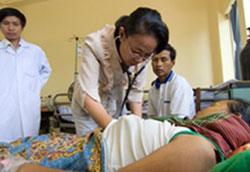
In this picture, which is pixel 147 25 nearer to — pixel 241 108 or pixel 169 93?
pixel 241 108

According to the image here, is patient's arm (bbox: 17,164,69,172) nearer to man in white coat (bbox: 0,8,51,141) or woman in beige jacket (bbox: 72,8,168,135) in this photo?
woman in beige jacket (bbox: 72,8,168,135)

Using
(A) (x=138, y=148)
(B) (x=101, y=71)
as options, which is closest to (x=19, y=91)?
(B) (x=101, y=71)

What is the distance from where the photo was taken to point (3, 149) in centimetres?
91

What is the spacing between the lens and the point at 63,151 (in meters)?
0.84

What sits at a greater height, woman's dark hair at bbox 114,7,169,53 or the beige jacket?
woman's dark hair at bbox 114,7,169,53

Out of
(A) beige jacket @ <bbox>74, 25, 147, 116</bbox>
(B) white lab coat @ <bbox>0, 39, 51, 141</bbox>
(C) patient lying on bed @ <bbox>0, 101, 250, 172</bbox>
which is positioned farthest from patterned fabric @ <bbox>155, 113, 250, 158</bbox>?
(B) white lab coat @ <bbox>0, 39, 51, 141</bbox>

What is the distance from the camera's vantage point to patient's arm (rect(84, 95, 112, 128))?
3.35ft

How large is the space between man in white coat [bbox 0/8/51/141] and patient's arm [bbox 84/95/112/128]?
1.03m

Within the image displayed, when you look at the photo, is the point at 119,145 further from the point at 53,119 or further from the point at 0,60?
the point at 53,119

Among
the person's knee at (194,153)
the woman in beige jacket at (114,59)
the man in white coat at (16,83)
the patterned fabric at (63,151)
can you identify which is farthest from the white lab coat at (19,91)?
the person's knee at (194,153)

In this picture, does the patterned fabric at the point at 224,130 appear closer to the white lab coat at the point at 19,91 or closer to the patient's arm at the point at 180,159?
the patient's arm at the point at 180,159

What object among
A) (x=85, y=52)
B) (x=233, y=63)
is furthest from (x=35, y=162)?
(x=233, y=63)

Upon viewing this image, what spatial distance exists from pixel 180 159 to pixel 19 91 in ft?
5.44

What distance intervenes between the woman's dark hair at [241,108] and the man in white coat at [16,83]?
1530 mm
